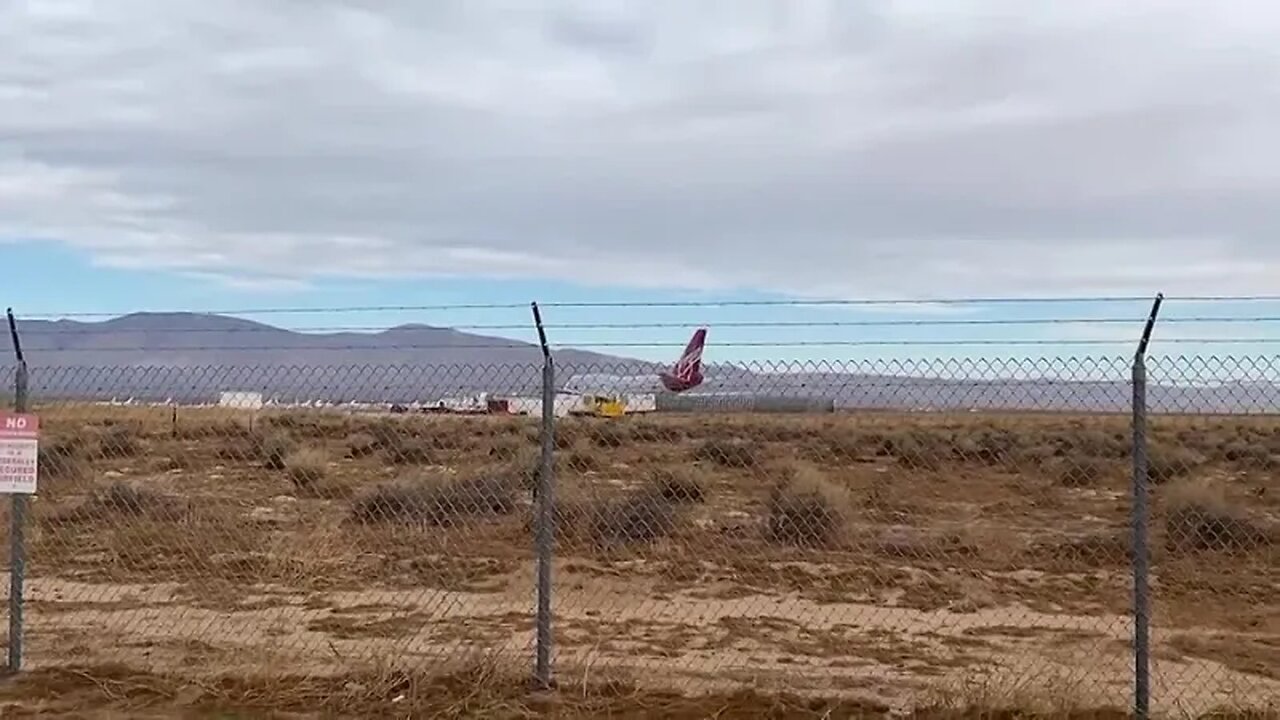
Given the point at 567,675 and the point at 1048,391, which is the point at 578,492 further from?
the point at 1048,391

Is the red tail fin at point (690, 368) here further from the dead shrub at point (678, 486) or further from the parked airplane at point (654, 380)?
the dead shrub at point (678, 486)

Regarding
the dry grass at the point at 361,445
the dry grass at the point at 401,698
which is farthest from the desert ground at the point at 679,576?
the dry grass at the point at 361,445

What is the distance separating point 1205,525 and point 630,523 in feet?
24.3

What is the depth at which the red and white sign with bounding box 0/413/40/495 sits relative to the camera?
821 centimetres

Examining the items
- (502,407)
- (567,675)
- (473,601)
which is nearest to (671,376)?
(567,675)

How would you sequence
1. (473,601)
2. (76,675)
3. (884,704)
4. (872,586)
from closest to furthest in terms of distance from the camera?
(884,704) < (76,675) < (473,601) < (872,586)

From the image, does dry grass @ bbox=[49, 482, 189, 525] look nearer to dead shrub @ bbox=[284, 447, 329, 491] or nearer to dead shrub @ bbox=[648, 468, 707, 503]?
dead shrub @ bbox=[284, 447, 329, 491]

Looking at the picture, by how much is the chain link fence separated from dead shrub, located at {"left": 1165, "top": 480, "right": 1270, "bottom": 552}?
0.05 m

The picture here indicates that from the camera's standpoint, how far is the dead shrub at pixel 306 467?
23.1m

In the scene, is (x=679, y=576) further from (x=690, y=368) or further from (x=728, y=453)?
(x=728, y=453)

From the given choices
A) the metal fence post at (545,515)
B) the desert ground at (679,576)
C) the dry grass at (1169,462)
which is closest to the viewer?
the metal fence post at (545,515)

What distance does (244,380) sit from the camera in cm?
946

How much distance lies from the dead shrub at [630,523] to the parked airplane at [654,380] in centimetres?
492

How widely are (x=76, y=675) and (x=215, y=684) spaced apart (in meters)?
1.03
